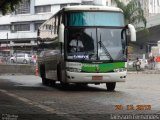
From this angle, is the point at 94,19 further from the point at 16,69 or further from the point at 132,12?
the point at 132,12

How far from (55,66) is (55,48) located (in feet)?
2.68

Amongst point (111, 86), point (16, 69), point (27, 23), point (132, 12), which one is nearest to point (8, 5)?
point (111, 86)

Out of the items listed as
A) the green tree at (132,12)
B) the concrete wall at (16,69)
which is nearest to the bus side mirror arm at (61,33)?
the concrete wall at (16,69)

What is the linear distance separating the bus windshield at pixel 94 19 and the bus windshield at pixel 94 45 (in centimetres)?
24

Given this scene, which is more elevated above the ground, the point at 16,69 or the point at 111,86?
the point at 111,86

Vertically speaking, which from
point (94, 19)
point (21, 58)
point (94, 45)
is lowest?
point (21, 58)

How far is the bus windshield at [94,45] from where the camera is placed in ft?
65.7

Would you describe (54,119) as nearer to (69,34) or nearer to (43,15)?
(69,34)

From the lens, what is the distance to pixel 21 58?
5466cm

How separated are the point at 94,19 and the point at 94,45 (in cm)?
108

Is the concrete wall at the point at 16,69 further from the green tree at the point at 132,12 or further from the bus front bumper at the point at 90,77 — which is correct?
the green tree at the point at 132,12

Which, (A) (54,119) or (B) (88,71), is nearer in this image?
(A) (54,119)

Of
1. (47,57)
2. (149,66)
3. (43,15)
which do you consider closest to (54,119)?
(47,57)

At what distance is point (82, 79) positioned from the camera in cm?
1991
